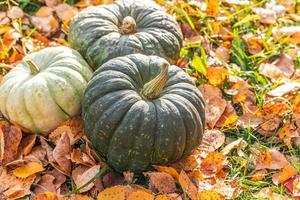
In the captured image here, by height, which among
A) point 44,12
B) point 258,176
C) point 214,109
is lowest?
point 258,176

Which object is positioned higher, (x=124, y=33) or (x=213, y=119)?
(x=124, y=33)

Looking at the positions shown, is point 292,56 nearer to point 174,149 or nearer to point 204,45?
point 204,45

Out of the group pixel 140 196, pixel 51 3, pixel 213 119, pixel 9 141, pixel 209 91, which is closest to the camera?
pixel 140 196

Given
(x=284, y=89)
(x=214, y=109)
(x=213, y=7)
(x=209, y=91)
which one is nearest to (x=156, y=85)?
(x=214, y=109)

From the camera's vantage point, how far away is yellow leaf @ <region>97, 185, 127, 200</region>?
123 inches

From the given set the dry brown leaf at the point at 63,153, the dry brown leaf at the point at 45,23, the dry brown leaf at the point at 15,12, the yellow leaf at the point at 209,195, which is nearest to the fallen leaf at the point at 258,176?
the yellow leaf at the point at 209,195

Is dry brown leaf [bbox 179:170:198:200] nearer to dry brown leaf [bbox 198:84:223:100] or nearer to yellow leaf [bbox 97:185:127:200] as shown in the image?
yellow leaf [bbox 97:185:127:200]

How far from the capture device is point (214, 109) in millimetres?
3766

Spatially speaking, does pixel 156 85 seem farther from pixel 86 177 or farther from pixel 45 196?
pixel 45 196

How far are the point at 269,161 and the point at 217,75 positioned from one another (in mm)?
745

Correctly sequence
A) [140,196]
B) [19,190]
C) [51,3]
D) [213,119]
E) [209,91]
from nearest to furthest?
1. [140,196]
2. [19,190]
3. [213,119]
4. [209,91]
5. [51,3]

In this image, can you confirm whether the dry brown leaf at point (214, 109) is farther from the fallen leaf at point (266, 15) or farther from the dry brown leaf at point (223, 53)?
the fallen leaf at point (266, 15)

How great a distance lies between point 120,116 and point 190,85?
0.46 metres

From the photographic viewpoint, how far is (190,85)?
11.0ft
